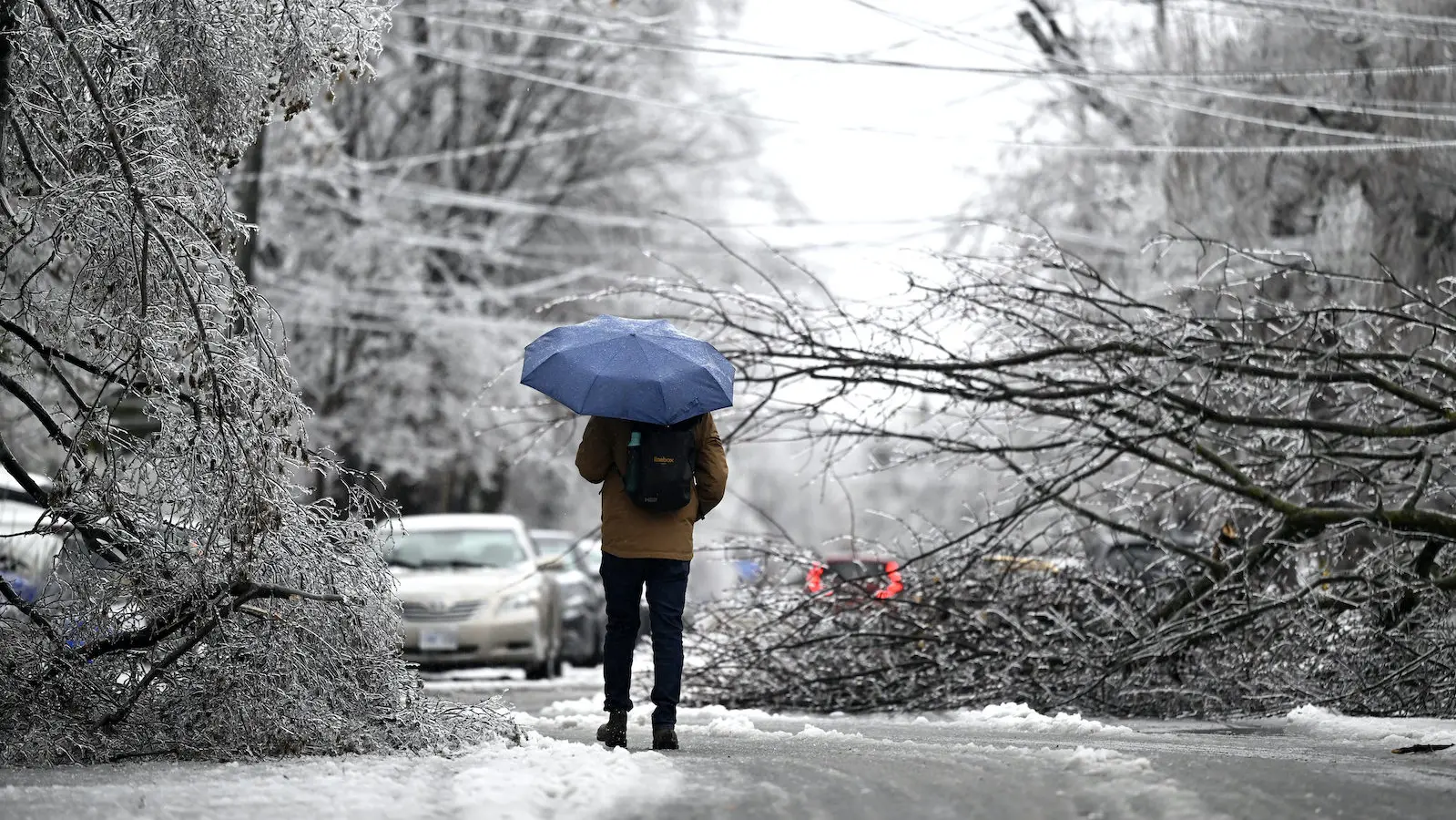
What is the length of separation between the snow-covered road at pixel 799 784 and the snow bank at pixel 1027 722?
947 mm

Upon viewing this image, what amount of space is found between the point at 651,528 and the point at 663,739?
937 mm

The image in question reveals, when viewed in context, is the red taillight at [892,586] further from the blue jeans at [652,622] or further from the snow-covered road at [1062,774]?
the blue jeans at [652,622]

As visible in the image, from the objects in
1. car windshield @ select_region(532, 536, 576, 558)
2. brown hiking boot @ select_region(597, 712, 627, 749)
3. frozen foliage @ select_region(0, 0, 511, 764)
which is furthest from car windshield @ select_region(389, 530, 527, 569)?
frozen foliage @ select_region(0, 0, 511, 764)

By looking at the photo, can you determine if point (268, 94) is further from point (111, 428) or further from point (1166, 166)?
point (1166, 166)

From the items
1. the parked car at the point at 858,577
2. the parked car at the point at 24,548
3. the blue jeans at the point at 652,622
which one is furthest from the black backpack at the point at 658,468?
the parked car at the point at 858,577

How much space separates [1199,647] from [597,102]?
23975 mm

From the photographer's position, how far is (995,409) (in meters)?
11.0

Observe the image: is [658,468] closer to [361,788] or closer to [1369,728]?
[361,788]

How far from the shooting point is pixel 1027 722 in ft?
31.6

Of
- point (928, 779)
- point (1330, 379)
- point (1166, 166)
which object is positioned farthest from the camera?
point (1166, 166)

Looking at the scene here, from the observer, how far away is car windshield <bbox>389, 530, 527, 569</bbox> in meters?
17.7

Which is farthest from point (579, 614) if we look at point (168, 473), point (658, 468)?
point (168, 473)

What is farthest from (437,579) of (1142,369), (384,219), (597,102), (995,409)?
(597,102)

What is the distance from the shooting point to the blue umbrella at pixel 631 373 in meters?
7.32
